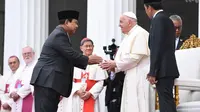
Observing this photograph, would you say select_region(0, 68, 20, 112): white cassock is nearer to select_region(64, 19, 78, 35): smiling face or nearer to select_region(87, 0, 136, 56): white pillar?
select_region(87, 0, 136, 56): white pillar

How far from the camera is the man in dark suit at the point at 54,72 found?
7.56 meters

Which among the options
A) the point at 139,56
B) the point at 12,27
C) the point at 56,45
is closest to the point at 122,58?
the point at 139,56

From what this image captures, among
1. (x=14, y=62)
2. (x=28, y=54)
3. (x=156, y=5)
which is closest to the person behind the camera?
(x=156, y=5)

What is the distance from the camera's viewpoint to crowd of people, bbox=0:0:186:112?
7.61 meters

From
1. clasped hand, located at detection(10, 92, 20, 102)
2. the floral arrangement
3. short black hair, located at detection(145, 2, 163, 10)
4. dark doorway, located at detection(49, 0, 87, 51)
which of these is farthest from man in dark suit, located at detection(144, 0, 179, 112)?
dark doorway, located at detection(49, 0, 87, 51)

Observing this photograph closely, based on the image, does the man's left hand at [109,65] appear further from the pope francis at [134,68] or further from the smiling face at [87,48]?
the smiling face at [87,48]

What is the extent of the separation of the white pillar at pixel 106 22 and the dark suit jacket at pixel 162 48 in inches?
151

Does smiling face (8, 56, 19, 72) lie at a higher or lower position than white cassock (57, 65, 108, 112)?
higher

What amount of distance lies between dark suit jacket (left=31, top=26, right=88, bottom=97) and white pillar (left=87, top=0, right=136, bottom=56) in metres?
3.80

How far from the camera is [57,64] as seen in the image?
761cm

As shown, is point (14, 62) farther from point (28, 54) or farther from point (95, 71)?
point (95, 71)

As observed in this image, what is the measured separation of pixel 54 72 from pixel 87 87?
277 cm

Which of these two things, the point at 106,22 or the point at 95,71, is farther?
the point at 106,22

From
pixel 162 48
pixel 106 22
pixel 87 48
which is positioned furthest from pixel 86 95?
pixel 162 48
